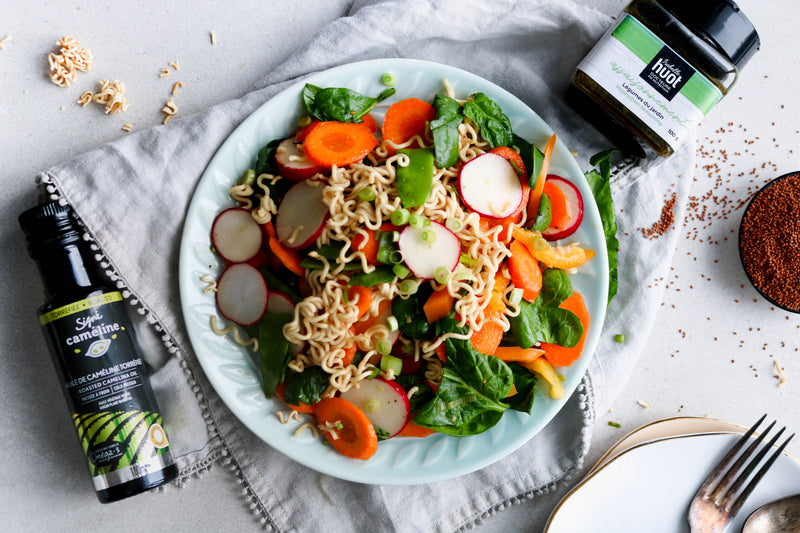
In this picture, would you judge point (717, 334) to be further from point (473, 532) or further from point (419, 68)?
point (419, 68)

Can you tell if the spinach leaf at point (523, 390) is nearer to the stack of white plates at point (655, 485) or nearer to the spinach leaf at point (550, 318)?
the spinach leaf at point (550, 318)

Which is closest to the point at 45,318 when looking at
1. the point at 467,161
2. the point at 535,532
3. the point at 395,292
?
the point at 395,292

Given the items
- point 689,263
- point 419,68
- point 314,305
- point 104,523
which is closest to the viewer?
point 314,305

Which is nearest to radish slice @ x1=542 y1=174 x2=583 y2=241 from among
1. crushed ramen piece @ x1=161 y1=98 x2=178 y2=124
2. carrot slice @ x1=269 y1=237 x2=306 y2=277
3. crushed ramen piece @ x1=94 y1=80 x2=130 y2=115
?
carrot slice @ x1=269 y1=237 x2=306 y2=277

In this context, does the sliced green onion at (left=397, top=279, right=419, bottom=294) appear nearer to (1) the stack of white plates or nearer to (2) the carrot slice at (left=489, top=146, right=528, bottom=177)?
(2) the carrot slice at (left=489, top=146, right=528, bottom=177)

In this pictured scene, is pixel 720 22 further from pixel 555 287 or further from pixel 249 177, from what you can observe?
pixel 249 177

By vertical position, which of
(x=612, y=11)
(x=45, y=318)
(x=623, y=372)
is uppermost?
(x=612, y=11)

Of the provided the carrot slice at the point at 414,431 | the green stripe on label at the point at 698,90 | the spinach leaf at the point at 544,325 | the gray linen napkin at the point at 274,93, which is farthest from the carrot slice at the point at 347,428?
the green stripe on label at the point at 698,90
